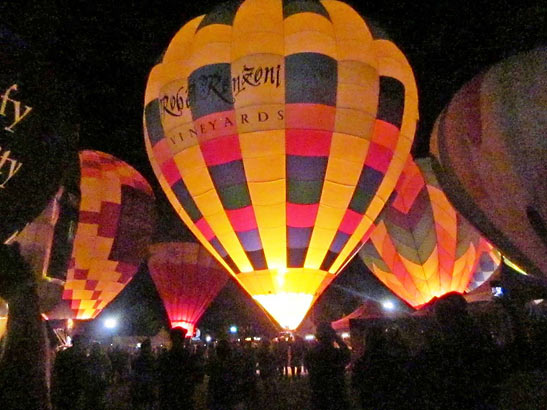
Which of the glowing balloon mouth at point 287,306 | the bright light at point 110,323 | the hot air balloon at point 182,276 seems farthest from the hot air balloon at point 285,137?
the bright light at point 110,323

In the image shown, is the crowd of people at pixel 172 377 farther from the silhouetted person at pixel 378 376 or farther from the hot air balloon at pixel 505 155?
the hot air balloon at pixel 505 155

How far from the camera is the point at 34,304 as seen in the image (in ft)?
5.24

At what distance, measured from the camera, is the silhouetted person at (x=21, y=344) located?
4.95ft

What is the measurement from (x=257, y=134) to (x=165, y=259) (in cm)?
836

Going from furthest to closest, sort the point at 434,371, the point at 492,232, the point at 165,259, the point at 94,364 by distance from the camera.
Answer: the point at 165,259 → the point at 492,232 → the point at 94,364 → the point at 434,371

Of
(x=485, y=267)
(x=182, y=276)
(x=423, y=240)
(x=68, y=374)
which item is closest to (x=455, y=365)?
(x=68, y=374)

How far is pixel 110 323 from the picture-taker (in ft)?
98.1

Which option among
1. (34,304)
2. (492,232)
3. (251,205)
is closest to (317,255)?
(251,205)

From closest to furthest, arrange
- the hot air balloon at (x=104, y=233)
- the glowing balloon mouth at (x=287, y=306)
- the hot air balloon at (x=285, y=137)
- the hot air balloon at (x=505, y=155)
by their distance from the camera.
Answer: the hot air balloon at (x=505, y=155), the hot air balloon at (x=285, y=137), the glowing balloon mouth at (x=287, y=306), the hot air balloon at (x=104, y=233)

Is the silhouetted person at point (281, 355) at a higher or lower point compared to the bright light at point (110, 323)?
lower

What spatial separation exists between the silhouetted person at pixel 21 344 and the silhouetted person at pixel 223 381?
2.30 m

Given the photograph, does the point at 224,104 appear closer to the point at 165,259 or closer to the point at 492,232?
the point at 492,232

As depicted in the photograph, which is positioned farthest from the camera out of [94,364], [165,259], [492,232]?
[165,259]

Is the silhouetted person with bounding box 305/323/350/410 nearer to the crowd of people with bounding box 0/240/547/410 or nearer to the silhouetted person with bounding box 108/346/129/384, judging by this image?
the crowd of people with bounding box 0/240/547/410
